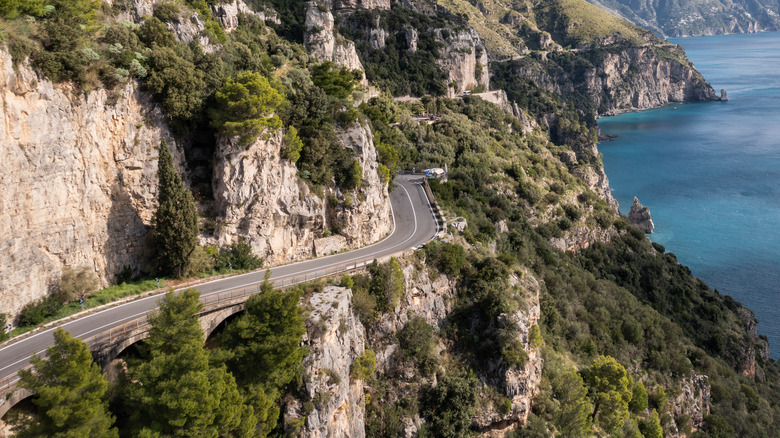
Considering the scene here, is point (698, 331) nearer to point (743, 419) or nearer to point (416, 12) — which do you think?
point (743, 419)

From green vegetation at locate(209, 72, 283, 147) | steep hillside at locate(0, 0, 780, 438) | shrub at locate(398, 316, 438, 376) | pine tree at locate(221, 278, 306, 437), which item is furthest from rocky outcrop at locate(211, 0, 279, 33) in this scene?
shrub at locate(398, 316, 438, 376)

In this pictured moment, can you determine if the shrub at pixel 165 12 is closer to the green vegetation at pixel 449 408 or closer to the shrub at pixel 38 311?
the shrub at pixel 38 311

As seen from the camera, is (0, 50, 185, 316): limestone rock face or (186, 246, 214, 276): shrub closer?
(0, 50, 185, 316): limestone rock face

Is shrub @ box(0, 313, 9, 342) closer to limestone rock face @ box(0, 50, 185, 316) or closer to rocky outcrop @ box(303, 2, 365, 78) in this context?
limestone rock face @ box(0, 50, 185, 316)

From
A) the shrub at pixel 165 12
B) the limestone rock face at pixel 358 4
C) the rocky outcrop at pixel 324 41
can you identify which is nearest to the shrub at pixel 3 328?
the shrub at pixel 165 12

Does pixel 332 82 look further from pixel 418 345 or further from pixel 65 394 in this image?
pixel 65 394

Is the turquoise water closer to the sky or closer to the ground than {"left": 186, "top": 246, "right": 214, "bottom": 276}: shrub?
closer to the ground
